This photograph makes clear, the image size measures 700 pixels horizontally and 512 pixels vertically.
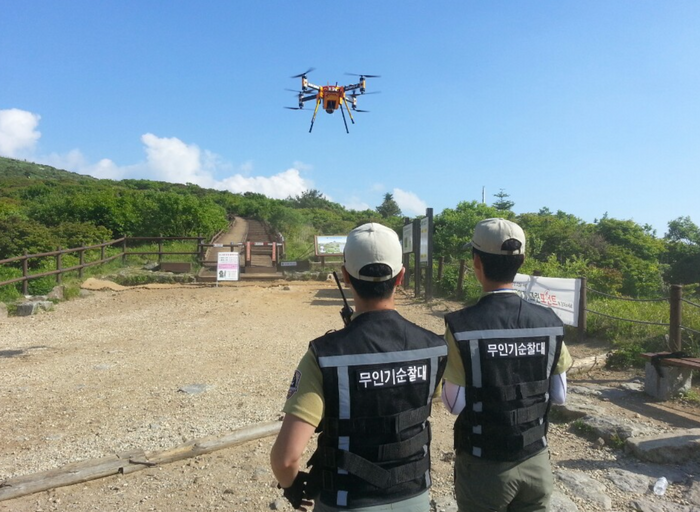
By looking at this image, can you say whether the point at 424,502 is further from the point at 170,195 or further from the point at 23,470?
the point at 170,195

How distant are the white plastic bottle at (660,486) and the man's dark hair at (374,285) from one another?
340 centimetres

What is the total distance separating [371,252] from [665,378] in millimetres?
5679

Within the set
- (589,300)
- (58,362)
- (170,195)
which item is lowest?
(58,362)

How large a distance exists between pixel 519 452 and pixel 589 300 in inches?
411

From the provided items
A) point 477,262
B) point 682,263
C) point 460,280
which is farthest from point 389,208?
point 477,262

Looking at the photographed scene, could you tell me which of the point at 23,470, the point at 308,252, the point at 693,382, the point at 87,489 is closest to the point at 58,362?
the point at 23,470

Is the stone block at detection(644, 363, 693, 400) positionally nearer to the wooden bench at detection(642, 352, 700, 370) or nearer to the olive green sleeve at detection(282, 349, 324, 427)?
the wooden bench at detection(642, 352, 700, 370)

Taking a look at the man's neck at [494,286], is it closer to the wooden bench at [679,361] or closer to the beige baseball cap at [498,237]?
the beige baseball cap at [498,237]

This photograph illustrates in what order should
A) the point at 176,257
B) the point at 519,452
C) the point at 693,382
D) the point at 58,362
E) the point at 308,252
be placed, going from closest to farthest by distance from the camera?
the point at 519,452 < the point at 693,382 < the point at 58,362 < the point at 176,257 < the point at 308,252

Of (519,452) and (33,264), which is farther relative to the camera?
(33,264)

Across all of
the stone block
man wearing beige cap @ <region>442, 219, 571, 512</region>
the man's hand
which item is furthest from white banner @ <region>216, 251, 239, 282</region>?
the man's hand

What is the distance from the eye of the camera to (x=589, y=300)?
11703mm

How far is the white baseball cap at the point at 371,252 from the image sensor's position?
1.93 m

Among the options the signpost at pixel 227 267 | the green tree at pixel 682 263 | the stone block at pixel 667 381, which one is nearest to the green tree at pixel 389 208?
the green tree at pixel 682 263
